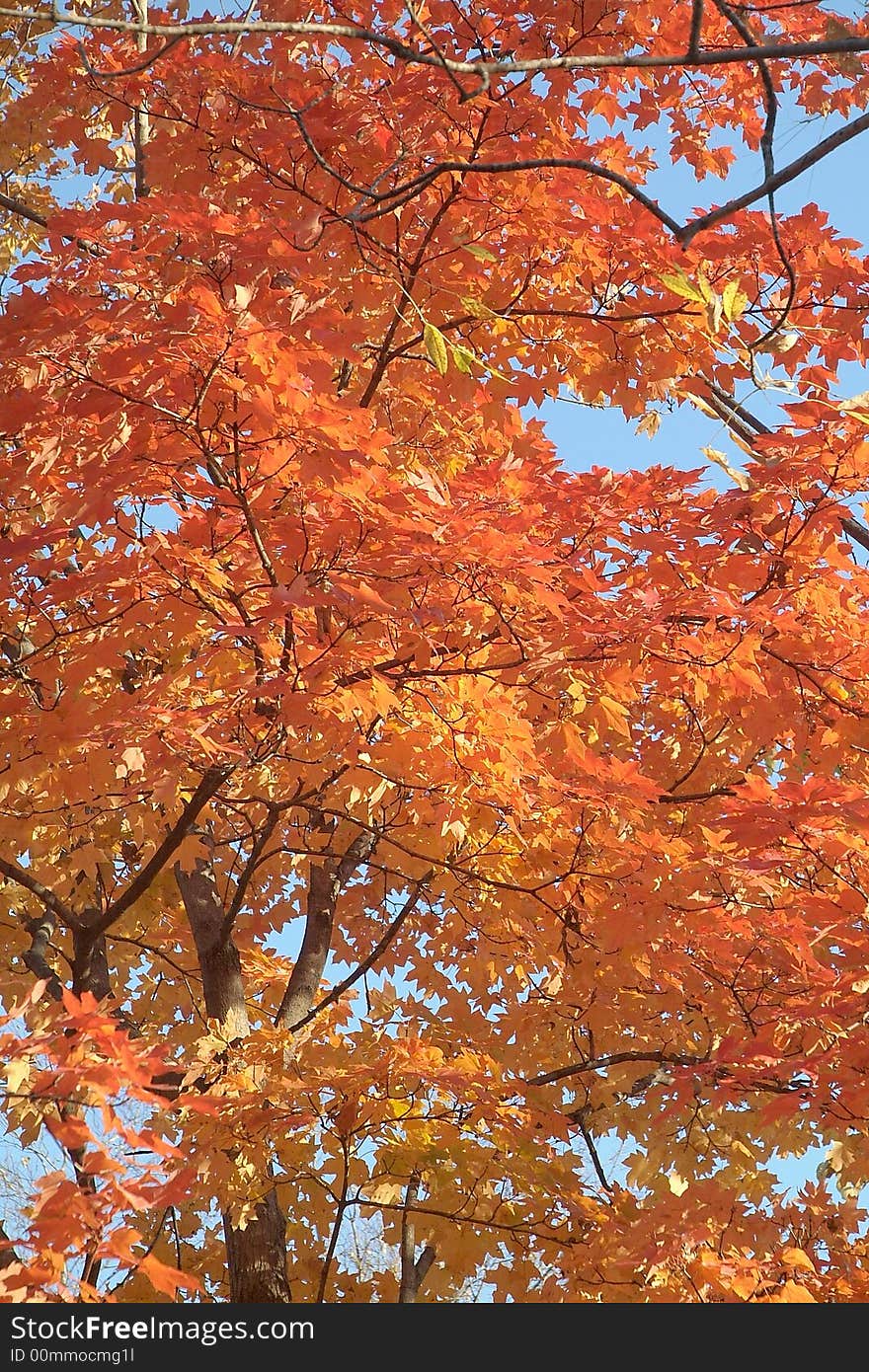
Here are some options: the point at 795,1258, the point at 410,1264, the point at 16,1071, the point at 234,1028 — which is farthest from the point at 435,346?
the point at 410,1264

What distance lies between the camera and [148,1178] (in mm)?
2852

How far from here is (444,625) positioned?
3783 millimetres

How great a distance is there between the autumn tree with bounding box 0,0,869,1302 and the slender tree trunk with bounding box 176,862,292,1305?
0.02 meters

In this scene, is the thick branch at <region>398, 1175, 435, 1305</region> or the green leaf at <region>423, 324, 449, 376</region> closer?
the green leaf at <region>423, 324, 449, 376</region>

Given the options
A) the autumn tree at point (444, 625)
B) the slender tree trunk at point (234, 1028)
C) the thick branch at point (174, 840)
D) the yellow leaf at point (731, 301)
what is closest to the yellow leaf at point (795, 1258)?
the autumn tree at point (444, 625)

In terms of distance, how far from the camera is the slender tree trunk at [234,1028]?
5066mm

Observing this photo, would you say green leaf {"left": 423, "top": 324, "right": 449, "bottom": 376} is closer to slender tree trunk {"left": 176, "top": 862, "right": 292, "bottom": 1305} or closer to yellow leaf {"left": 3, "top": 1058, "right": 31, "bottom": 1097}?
yellow leaf {"left": 3, "top": 1058, "right": 31, "bottom": 1097}

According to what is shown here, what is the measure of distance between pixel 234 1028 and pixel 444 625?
2.52 meters

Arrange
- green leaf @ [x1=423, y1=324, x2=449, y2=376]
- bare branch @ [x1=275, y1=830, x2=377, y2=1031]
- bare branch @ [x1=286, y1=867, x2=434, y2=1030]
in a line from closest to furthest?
green leaf @ [x1=423, y1=324, x2=449, y2=376]
bare branch @ [x1=286, y1=867, x2=434, y2=1030]
bare branch @ [x1=275, y1=830, x2=377, y2=1031]

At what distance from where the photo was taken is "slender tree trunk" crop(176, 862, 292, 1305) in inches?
199

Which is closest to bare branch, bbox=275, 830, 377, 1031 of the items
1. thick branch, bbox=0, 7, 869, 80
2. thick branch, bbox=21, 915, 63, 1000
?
thick branch, bbox=21, 915, 63, 1000

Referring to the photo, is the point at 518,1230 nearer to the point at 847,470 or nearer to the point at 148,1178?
the point at 148,1178

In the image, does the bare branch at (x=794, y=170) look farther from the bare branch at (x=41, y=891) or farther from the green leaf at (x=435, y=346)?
the bare branch at (x=41, y=891)
